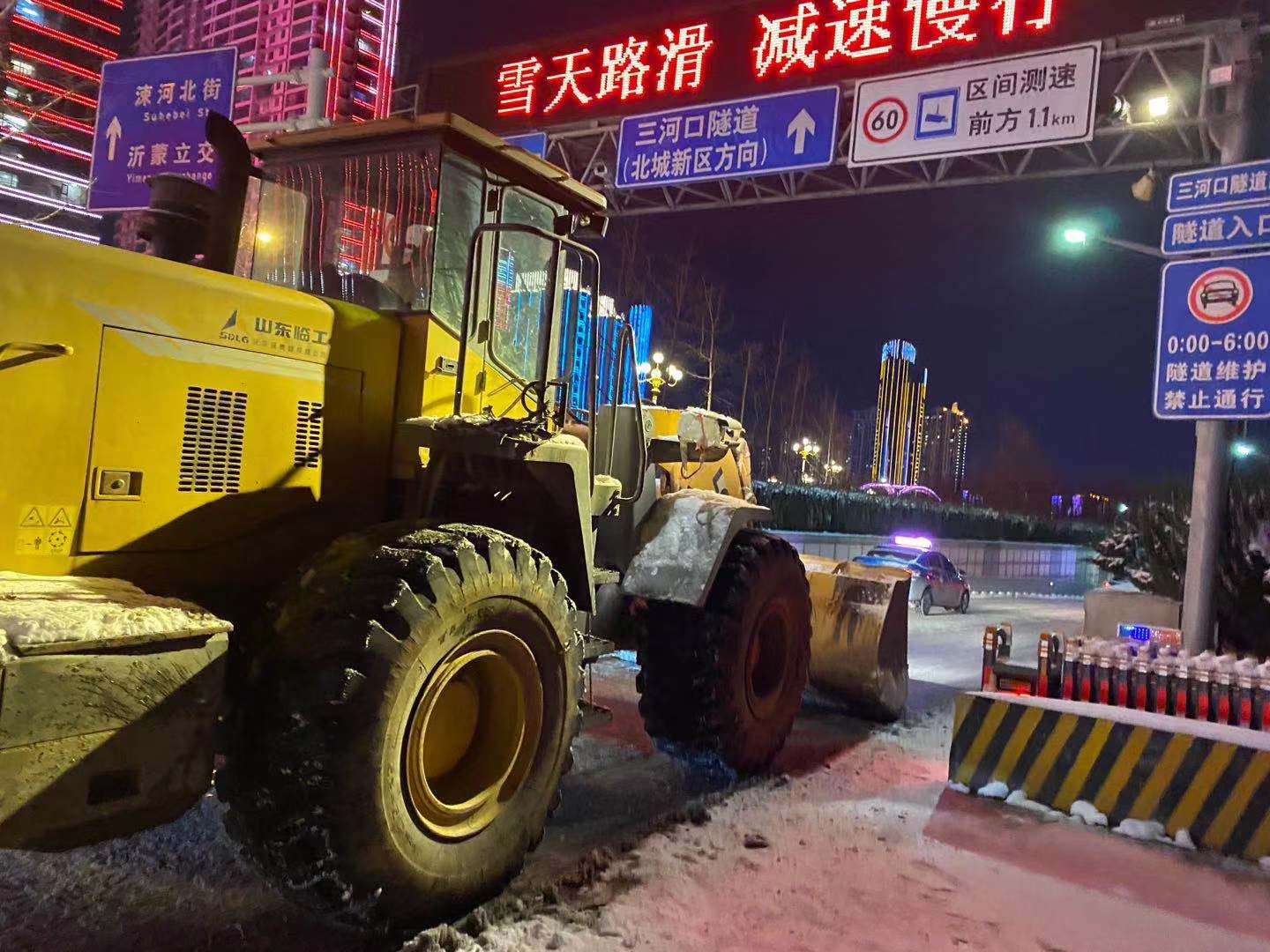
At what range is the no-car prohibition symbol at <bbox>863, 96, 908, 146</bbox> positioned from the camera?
1096 centimetres

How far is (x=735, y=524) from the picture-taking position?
5.74 metres

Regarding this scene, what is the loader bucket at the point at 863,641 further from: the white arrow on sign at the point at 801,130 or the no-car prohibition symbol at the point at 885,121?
the white arrow on sign at the point at 801,130

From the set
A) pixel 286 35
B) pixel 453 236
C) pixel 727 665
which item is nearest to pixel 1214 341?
pixel 727 665

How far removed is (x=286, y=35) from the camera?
7031 centimetres

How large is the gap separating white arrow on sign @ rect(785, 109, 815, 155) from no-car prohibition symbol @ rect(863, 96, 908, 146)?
71cm

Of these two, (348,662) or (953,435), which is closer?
(348,662)

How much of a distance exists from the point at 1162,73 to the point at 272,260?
9.82m

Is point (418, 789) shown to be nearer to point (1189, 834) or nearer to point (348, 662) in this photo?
point (348, 662)

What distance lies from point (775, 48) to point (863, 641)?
26.8ft

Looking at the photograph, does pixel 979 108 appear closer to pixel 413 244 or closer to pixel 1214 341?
pixel 1214 341

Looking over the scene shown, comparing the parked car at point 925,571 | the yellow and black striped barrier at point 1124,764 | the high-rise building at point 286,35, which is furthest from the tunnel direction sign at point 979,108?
the high-rise building at point 286,35

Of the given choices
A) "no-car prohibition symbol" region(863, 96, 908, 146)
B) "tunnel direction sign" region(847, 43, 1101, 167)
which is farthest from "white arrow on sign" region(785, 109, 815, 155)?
"no-car prohibition symbol" region(863, 96, 908, 146)

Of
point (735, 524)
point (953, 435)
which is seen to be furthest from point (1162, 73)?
point (953, 435)

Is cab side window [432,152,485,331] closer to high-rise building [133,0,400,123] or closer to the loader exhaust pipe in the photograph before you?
the loader exhaust pipe
